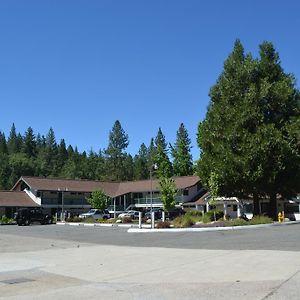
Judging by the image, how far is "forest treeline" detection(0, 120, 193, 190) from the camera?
106250 mm

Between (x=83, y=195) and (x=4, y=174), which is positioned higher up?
(x=4, y=174)

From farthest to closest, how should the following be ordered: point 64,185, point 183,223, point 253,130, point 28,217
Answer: point 64,185 < point 28,217 < point 253,130 < point 183,223

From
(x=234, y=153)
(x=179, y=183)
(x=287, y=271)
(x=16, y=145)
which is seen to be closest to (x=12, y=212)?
(x=179, y=183)

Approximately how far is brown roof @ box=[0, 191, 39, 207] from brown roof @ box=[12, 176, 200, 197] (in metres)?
2.28

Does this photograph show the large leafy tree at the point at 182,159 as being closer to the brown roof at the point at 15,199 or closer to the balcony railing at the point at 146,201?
the balcony railing at the point at 146,201

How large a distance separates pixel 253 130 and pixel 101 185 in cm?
4666

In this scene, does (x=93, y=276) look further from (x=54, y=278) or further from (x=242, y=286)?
(x=242, y=286)

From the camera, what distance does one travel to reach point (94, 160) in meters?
147

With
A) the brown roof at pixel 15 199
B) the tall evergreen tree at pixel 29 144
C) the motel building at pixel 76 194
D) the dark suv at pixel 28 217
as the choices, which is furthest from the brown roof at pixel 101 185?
the tall evergreen tree at pixel 29 144

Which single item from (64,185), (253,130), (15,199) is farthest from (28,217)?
(253,130)

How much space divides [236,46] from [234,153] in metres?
12.4

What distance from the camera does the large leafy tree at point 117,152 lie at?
421 feet

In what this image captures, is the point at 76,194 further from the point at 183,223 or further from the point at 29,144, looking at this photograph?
the point at 29,144

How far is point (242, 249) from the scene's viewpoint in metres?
18.2
